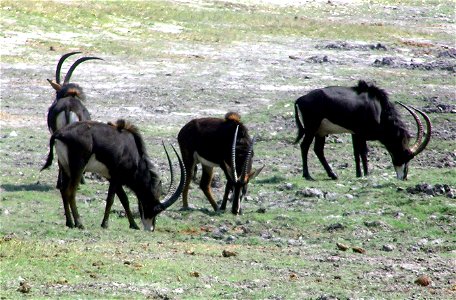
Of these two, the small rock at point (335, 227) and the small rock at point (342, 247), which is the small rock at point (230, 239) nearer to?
the small rock at point (342, 247)

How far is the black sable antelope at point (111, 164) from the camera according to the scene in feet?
47.1

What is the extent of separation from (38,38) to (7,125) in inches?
523

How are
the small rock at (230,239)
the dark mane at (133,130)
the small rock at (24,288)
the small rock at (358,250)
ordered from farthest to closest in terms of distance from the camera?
the dark mane at (133,130)
the small rock at (230,239)
the small rock at (358,250)
the small rock at (24,288)

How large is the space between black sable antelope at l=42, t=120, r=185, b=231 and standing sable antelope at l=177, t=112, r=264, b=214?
1.00 m

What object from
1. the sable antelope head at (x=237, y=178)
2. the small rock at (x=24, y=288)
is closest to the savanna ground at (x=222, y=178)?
the small rock at (x=24, y=288)

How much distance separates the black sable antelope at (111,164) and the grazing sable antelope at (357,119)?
4.72 meters

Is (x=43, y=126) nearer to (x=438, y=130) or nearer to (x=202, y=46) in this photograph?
(x=438, y=130)

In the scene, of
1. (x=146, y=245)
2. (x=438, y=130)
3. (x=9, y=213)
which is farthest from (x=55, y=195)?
(x=438, y=130)

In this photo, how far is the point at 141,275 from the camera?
10805 mm

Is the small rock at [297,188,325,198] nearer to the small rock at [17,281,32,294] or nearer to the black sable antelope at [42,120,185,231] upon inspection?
the black sable antelope at [42,120,185,231]

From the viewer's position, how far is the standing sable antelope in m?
16.2

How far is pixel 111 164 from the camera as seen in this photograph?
1484 cm

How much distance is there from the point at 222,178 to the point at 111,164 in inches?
162

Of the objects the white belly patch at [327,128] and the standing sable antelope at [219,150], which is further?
the white belly patch at [327,128]
